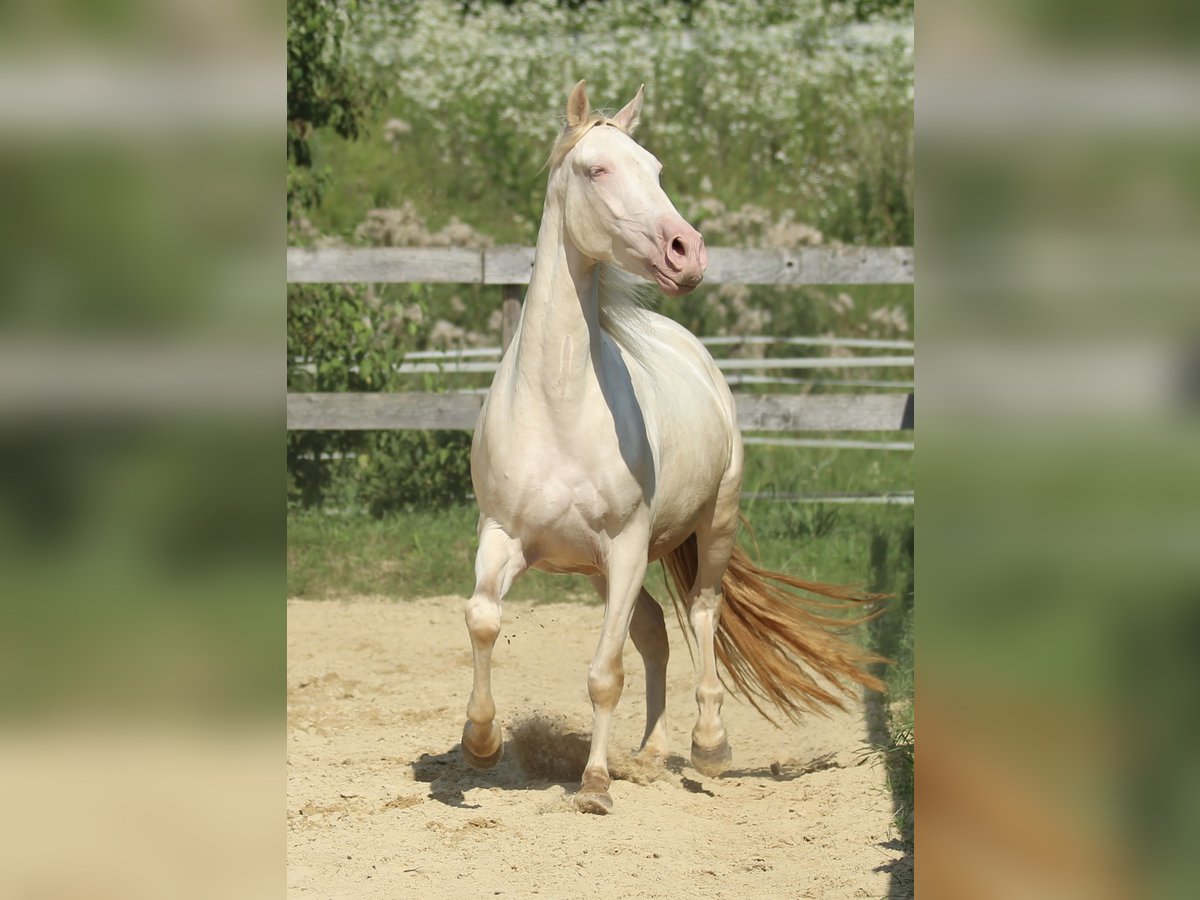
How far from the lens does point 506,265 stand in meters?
8.16

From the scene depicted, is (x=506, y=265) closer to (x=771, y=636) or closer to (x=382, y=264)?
(x=382, y=264)

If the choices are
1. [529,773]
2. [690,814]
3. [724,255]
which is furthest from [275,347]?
[724,255]

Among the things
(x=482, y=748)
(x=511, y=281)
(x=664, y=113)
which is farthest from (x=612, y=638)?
(x=664, y=113)

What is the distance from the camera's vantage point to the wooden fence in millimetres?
8180

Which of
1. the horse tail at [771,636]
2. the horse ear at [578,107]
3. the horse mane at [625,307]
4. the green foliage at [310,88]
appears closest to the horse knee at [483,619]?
the horse mane at [625,307]

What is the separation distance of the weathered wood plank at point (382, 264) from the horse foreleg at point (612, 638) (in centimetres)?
408

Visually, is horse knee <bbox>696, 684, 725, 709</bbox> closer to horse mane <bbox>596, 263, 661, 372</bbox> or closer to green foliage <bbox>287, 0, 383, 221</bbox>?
horse mane <bbox>596, 263, 661, 372</bbox>

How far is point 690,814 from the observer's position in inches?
178

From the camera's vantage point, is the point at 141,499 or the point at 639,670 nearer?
the point at 141,499

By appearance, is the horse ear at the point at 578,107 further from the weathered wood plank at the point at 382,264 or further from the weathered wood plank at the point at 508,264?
the weathered wood plank at the point at 382,264

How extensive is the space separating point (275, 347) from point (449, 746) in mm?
4106

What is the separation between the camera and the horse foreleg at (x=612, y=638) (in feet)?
14.5

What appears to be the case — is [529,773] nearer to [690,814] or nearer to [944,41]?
[690,814]

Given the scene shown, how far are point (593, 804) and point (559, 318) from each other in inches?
60.3
